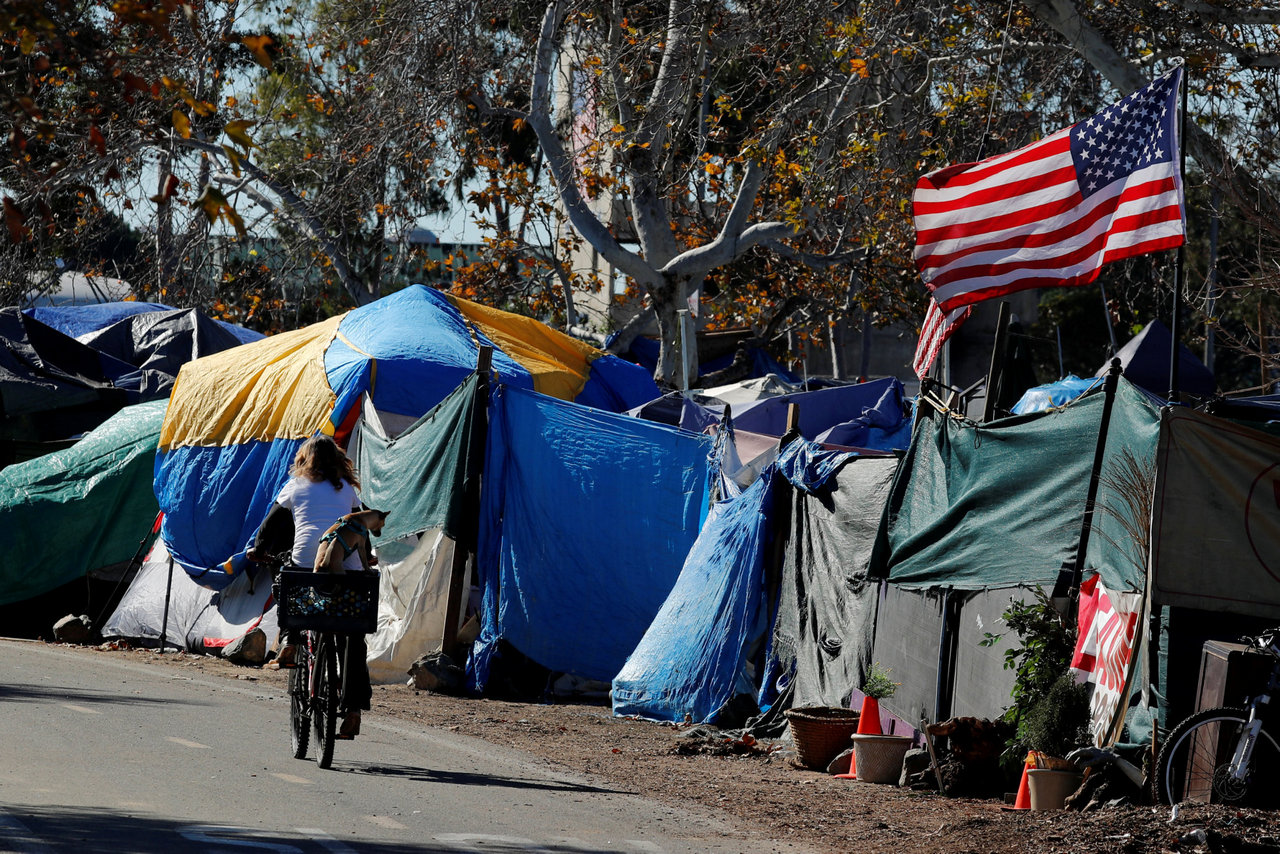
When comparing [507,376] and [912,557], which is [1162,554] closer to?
[912,557]

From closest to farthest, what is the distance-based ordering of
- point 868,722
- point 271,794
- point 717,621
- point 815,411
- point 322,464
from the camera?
point 271,794
point 322,464
point 868,722
point 717,621
point 815,411

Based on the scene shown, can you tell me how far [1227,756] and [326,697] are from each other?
4.85 metres

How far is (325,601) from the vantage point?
845 centimetres

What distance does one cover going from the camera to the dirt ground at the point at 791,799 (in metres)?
6.59

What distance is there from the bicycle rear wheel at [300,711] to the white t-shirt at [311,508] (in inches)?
27.1

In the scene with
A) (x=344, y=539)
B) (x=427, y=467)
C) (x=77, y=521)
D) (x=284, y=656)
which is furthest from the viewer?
(x=77, y=521)

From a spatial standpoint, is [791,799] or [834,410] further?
[834,410]

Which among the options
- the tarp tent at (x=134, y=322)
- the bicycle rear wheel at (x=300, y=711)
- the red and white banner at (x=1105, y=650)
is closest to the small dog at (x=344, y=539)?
the bicycle rear wheel at (x=300, y=711)

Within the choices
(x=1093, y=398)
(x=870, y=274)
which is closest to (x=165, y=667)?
(x=1093, y=398)

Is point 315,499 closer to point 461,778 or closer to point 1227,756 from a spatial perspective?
point 461,778

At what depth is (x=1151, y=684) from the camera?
7426mm

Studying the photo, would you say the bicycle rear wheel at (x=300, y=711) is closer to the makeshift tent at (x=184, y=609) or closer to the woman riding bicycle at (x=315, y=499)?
the woman riding bicycle at (x=315, y=499)

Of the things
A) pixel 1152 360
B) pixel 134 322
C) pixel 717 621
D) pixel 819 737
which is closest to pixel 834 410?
pixel 1152 360

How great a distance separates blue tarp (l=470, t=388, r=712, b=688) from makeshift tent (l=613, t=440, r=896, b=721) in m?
0.90
